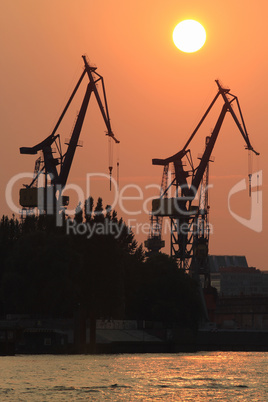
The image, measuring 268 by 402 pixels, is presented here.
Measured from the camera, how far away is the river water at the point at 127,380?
6769cm

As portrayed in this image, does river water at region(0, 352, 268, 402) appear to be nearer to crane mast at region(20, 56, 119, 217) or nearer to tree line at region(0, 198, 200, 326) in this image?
tree line at region(0, 198, 200, 326)

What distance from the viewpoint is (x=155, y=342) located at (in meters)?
143

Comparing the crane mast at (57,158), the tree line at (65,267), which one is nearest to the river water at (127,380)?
the tree line at (65,267)

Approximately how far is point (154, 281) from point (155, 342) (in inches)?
673

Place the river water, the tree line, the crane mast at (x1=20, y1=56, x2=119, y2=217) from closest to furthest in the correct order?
1. the river water
2. the tree line
3. the crane mast at (x1=20, y1=56, x2=119, y2=217)

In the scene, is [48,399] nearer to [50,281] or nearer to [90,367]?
[90,367]

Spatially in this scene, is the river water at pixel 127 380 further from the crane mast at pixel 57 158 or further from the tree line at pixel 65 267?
the crane mast at pixel 57 158

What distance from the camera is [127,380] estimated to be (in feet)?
259

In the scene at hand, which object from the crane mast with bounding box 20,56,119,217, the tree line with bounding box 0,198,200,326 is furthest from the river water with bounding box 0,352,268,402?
the crane mast with bounding box 20,56,119,217

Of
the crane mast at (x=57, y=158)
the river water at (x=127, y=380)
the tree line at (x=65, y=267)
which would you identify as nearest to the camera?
the river water at (x=127, y=380)

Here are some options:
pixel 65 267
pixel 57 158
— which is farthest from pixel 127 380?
pixel 57 158

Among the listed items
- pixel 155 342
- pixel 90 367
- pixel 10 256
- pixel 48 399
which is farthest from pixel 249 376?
pixel 155 342

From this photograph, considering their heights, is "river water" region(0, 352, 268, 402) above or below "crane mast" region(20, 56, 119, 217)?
below

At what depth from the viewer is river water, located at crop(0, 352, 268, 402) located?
6769 cm
